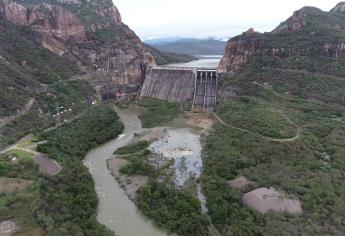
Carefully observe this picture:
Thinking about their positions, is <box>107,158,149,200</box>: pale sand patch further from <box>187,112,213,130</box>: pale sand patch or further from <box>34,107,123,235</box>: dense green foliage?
<box>187,112,213,130</box>: pale sand patch

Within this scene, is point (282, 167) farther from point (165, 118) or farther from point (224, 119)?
point (165, 118)

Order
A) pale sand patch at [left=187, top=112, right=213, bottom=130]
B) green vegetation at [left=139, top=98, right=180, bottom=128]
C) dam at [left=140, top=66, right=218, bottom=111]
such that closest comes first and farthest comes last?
pale sand patch at [left=187, top=112, right=213, bottom=130]
green vegetation at [left=139, top=98, right=180, bottom=128]
dam at [left=140, top=66, right=218, bottom=111]

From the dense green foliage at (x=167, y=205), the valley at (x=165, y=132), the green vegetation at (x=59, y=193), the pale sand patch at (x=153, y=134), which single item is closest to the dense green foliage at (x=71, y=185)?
the green vegetation at (x=59, y=193)

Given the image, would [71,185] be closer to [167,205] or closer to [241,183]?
[167,205]

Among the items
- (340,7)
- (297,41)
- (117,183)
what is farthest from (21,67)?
(340,7)

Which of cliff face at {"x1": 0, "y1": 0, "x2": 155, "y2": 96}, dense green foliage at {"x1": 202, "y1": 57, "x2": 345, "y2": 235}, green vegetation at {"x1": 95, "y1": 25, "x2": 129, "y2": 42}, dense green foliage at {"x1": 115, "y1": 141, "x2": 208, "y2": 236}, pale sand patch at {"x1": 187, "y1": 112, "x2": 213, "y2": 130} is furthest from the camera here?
green vegetation at {"x1": 95, "y1": 25, "x2": 129, "y2": 42}

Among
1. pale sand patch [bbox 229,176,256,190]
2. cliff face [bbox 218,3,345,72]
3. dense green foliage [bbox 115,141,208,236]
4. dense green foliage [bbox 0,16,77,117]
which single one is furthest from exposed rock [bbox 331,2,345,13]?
dense green foliage [bbox 115,141,208,236]

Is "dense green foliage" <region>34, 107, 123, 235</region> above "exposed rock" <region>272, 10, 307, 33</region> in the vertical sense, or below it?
below
